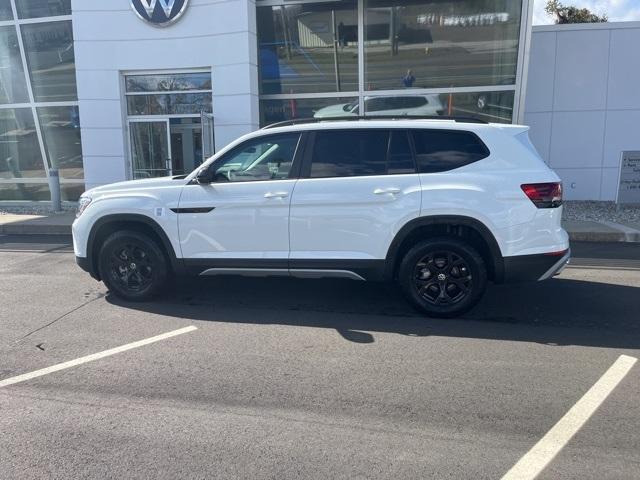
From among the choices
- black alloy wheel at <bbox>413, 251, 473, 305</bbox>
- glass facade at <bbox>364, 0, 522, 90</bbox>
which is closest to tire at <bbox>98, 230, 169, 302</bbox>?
black alloy wheel at <bbox>413, 251, 473, 305</bbox>

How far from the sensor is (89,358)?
4.59 m

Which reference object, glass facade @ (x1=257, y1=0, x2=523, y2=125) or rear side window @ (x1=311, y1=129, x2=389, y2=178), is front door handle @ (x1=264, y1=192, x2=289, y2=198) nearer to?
rear side window @ (x1=311, y1=129, x2=389, y2=178)

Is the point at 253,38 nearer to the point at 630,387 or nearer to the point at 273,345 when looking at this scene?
the point at 273,345

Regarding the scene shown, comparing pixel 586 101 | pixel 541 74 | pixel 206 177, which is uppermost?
pixel 541 74

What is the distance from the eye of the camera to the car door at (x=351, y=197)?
5.30m

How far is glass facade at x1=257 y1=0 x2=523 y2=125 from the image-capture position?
12867mm

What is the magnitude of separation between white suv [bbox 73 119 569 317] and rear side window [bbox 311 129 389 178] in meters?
0.01

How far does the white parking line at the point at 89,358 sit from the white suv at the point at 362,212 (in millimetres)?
925

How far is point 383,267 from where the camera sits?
5398 millimetres

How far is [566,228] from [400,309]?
5.79m

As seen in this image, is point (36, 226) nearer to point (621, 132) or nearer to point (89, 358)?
point (89, 358)

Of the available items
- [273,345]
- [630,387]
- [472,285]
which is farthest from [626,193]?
[273,345]

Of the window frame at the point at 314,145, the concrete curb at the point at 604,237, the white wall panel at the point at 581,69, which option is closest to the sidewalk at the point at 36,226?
the window frame at the point at 314,145

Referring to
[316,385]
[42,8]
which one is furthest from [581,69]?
[42,8]
